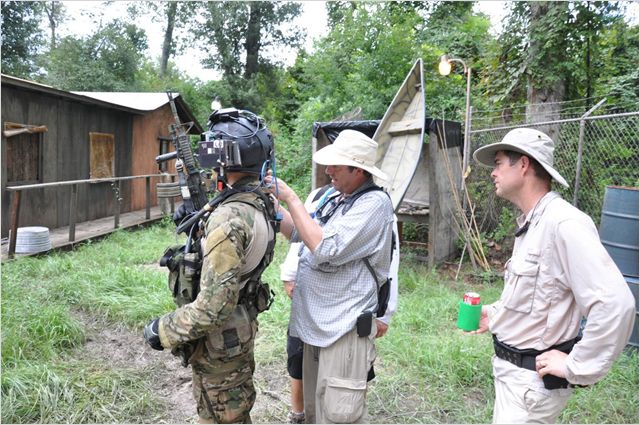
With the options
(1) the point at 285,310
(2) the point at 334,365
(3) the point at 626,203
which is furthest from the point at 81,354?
(3) the point at 626,203

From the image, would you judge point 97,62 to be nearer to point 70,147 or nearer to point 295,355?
point 70,147

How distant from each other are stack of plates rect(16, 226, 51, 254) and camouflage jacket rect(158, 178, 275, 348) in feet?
20.3

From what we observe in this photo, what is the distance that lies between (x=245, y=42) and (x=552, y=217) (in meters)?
27.8

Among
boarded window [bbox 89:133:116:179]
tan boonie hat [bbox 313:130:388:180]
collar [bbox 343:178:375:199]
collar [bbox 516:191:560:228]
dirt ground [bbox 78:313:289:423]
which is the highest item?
boarded window [bbox 89:133:116:179]

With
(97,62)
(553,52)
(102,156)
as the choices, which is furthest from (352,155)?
(97,62)

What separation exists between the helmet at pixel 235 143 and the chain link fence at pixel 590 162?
4.36 metres

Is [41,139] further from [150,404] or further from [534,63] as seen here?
[534,63]

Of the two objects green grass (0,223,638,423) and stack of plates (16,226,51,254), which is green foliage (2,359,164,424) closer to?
green grass (0,223,638,423)

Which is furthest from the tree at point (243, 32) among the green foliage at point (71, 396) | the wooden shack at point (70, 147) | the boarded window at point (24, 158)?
the green foliage at point (71, 396)

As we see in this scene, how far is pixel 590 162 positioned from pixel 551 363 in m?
5.46

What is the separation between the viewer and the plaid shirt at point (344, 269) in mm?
2148

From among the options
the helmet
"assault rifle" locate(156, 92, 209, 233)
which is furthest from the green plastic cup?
"assault rifle" locate(156, 92, 209, 233)

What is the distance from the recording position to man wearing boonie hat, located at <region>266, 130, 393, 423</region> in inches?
84.2

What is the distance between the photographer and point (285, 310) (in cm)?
494
